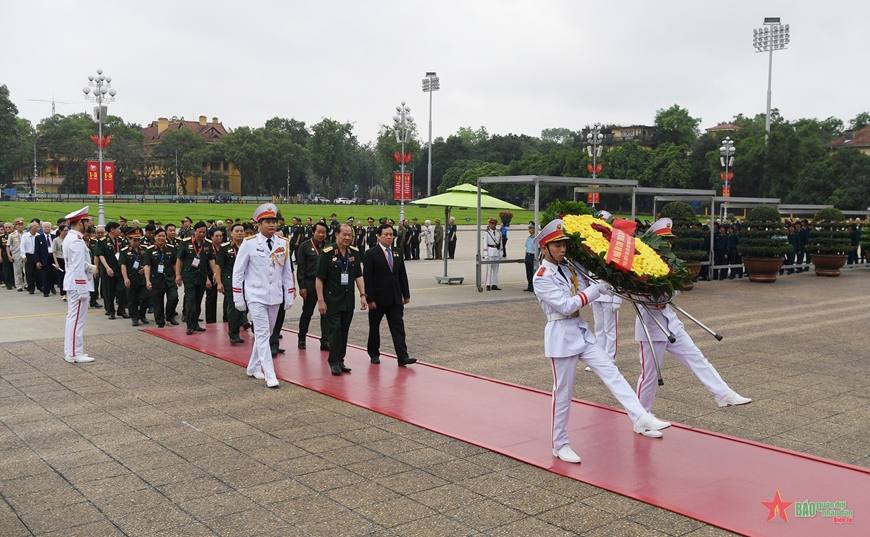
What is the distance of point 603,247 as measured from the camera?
6117 millimetres

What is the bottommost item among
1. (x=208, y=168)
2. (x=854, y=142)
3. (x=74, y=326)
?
Result: (x=74, y=326)

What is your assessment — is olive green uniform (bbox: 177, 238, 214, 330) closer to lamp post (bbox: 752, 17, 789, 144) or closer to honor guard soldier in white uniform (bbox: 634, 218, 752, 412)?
honor guard soldier in white uniform (bbox: 634, 218, 752, 412)

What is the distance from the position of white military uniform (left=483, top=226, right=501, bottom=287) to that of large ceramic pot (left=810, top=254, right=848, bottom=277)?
40.0 feet

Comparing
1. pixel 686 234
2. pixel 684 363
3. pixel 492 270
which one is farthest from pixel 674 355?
pixel 686 234

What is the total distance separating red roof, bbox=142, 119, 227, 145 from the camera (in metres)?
113

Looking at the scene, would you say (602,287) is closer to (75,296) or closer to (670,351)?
(670,351)

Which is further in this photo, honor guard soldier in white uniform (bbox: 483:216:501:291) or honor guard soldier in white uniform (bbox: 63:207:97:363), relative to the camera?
honor guard soldier in white uniform (bbox: 483:216:501:291)

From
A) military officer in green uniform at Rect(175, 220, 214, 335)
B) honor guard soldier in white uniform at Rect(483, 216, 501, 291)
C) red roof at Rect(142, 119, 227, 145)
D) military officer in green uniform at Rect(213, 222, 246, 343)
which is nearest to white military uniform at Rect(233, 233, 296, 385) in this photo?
military officer in green uniform at Rect(213, 222, 246, 343)

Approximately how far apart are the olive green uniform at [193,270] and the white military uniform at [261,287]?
136 inches

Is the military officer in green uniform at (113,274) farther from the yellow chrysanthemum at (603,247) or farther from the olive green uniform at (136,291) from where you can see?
the yellow chrysanthemum at (603,247)

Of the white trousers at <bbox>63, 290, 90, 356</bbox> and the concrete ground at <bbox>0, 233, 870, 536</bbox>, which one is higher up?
the white trousers at <bbox>63, 290, 90, 356</bbox>

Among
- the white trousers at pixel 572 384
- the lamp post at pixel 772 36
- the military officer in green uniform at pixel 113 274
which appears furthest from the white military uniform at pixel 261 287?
the lamp post at pixel 772 36

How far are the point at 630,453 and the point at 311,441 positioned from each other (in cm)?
282

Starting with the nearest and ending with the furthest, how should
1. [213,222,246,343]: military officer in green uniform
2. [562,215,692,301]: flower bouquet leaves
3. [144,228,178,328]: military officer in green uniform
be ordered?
1. [562,215,692,301]: flower bouquet leaves
2. [213,222,246,343]: military officer in green uniform
3. [144,228,178,328]: military officer in green uniform
